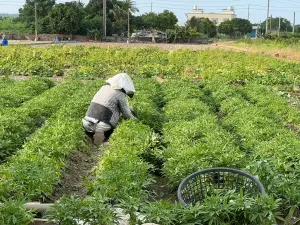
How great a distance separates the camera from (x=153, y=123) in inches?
361

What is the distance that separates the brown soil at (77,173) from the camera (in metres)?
6.12

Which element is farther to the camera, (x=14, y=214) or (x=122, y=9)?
(x=122, y=9)

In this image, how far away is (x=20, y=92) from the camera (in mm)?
12672

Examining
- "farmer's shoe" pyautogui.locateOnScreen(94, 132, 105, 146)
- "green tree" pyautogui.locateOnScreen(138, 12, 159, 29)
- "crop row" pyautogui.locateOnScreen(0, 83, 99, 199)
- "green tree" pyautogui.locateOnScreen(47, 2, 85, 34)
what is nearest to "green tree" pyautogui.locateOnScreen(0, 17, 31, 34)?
"green tree" pyautogui.locateOnScreen(47, 2, 85, 34)

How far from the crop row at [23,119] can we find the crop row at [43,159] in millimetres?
491

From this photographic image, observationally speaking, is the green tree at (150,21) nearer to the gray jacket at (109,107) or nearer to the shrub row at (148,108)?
the shrub row at (148,108)

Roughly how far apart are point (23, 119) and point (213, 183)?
5008 mm

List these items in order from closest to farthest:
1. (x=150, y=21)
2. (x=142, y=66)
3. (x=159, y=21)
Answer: (x=142, y=66) < (x=159, y=21) < (x=150, y=21)

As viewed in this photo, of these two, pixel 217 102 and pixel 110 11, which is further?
pixel 110 11

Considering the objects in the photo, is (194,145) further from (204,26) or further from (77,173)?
(204,26)

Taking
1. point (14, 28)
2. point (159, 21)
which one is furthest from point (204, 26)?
point (14, 28)

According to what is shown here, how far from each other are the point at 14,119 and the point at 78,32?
2307 inches

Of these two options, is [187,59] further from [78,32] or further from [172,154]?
[78,32]

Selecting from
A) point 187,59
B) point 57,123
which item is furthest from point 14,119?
point 187,59
